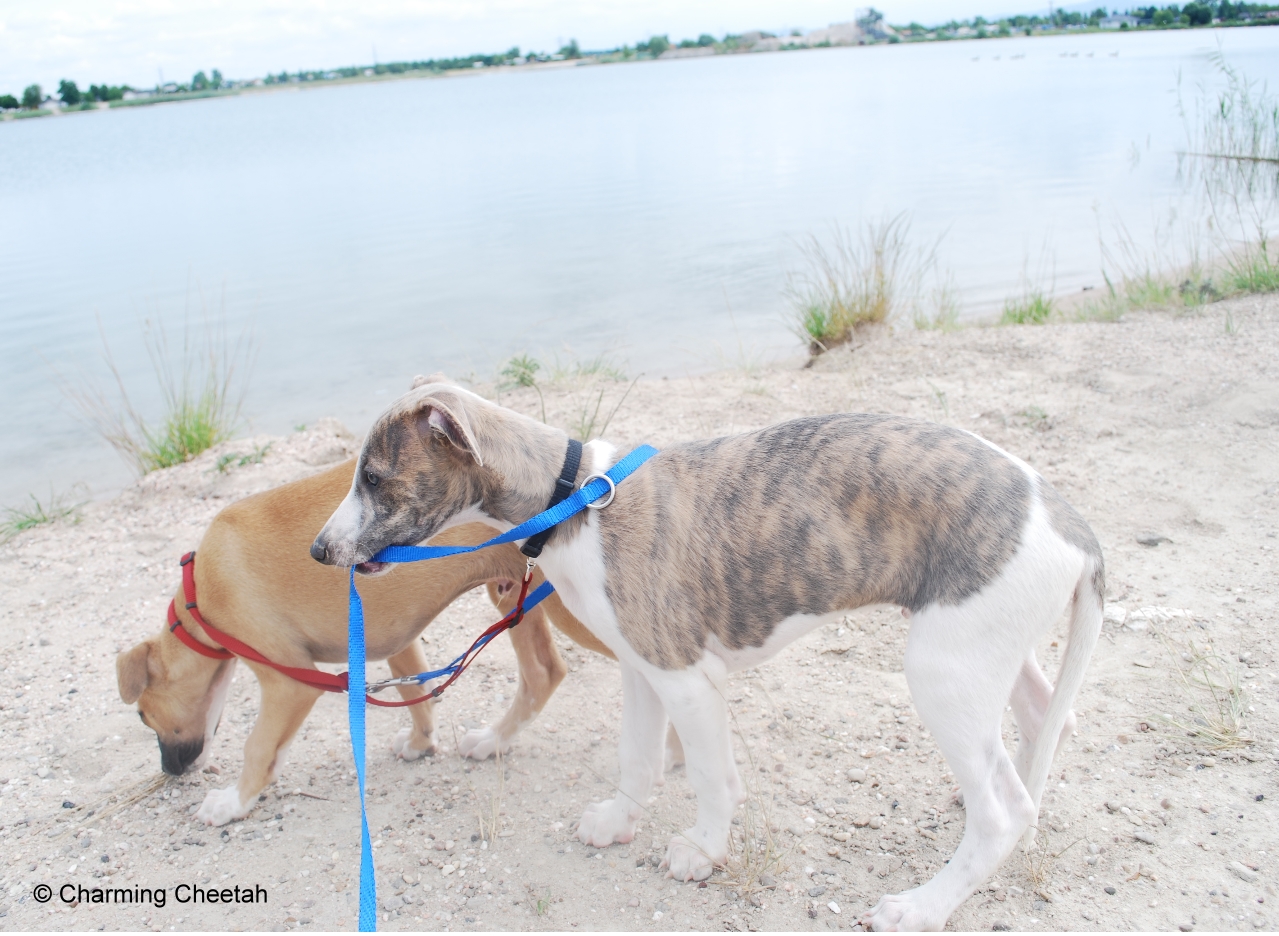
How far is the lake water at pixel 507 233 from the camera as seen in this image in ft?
36.5

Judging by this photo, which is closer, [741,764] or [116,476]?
[741,764]

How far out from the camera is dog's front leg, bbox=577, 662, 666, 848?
3.39 metres

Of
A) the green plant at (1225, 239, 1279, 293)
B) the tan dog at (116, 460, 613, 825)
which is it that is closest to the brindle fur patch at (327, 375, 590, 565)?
the tan dog at (116, 460, 613, 825)

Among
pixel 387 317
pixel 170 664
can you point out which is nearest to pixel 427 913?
pixel 170 664

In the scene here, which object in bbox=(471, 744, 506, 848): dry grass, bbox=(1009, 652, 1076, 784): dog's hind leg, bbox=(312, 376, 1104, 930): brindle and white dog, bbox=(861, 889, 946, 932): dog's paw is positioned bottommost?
bbox=(471, 744, 506, 848): dry grass

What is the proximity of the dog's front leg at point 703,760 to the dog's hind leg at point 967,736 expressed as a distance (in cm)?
58

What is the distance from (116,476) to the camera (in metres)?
8.52

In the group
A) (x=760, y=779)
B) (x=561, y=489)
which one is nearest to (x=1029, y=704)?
(x=760, y=779)

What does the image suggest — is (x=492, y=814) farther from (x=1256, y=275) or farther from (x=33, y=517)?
(x=1256, y=275)

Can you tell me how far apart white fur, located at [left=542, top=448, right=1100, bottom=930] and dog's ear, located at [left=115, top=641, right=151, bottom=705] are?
1990mm

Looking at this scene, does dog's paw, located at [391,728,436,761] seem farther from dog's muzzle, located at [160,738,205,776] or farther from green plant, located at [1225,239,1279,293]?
green plant, located at [1225,239,1279,293]

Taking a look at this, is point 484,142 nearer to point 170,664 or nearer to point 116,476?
point 116,476

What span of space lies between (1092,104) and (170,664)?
3503cm

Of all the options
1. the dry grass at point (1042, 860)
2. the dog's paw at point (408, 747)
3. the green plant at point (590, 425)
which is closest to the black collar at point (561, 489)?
the dog's paw at point (408, 747)
